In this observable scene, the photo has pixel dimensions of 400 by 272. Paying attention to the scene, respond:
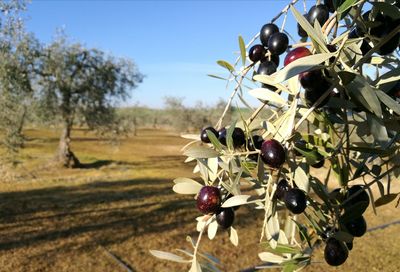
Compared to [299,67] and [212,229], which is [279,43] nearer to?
[299,67]

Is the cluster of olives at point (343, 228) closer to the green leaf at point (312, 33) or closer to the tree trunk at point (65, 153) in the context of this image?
the green leaf at point (312, 33)

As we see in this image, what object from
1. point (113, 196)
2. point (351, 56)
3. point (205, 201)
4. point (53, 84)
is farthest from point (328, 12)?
point (53, 84)

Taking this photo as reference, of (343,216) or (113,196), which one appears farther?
(113,196)

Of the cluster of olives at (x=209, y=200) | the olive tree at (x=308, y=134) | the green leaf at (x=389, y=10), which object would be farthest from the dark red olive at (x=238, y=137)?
the green leaf at (x=389, y=10)

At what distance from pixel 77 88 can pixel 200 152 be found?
18.1 m

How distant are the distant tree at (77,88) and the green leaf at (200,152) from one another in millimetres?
17541

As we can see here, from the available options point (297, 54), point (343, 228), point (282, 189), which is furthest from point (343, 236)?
point (297, 54)

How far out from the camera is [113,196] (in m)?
11.7

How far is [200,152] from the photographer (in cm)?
69

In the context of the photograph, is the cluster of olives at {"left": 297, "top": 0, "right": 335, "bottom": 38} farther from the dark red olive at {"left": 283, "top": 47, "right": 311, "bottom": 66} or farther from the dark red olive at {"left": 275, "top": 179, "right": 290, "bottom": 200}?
the dark red olive at {"left": 275, "top": 179, "right": 290, "bottom": 200}

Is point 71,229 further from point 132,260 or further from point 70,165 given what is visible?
point 70,165

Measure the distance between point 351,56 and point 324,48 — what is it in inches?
7.2

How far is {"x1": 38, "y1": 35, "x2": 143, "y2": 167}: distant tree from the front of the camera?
17.1 metres

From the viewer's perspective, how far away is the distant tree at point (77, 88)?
17094 mm
